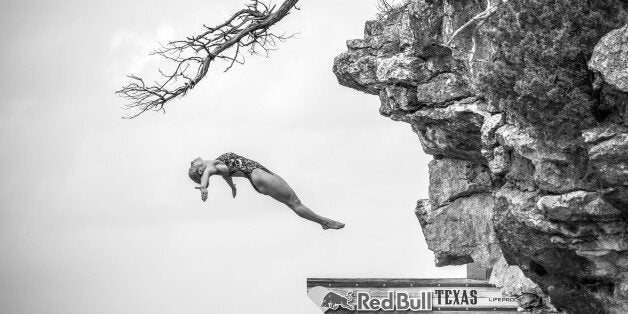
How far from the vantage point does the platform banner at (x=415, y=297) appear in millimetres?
45312

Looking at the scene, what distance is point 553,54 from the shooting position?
27.0m

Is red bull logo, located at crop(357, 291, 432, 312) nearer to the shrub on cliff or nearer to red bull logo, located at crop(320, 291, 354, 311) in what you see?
red bull logo, located at crop(320, 291, 354, 311)

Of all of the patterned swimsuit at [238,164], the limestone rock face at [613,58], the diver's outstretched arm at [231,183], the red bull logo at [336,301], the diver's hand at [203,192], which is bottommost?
the red bull logo at [336,301]

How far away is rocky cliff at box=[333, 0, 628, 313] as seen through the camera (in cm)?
2669

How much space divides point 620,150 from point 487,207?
7.97 metres

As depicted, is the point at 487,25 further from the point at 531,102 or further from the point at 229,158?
the point at 229,158

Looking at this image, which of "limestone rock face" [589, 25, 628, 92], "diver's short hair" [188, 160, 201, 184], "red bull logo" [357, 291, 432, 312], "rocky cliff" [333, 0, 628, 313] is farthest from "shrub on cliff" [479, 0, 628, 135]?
"red bull logo" [357, 291, 432, 312]

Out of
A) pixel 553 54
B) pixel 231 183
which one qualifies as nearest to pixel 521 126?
pixel 553 54

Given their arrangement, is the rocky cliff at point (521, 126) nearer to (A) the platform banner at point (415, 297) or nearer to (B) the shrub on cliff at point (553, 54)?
(B) the shrub on cliff at point (553, 54)

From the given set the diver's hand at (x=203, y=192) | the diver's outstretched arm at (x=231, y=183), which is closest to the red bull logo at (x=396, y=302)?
the diver's outstretched arm at (x=231, y=183)

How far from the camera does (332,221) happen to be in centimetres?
2916

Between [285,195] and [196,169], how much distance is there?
180cm

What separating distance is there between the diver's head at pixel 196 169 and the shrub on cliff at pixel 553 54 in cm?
572

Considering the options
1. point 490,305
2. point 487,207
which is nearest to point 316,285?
point 490,305
